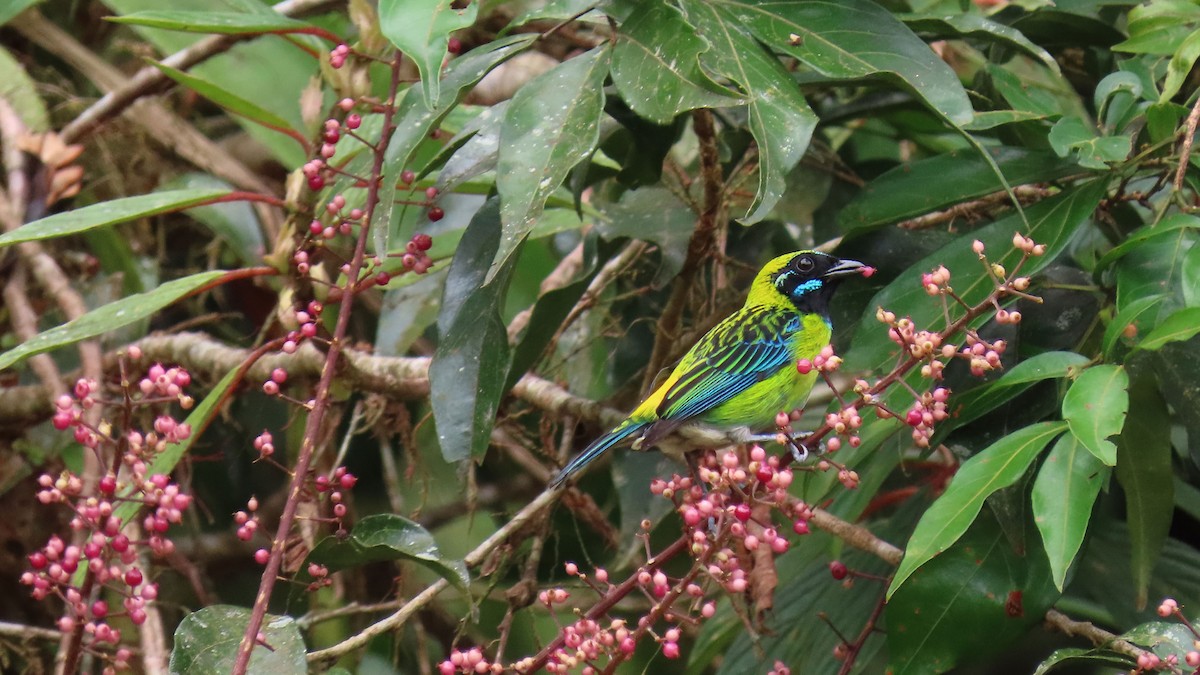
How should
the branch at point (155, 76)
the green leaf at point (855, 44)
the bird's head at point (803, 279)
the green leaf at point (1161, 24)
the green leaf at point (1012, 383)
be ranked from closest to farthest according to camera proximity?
1. the green leaf at point (1012, 383)
2. the green leaf at point (855, 44)
3. the green leaf at point (1161, 24)
4. the bird's head at point (803, 279)
5. the branch at point (155, 76)

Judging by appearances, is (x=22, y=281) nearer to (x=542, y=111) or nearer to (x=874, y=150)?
(x=542, y=111)

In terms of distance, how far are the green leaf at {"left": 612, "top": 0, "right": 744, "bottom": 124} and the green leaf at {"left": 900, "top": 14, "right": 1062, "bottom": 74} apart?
2.10 ft

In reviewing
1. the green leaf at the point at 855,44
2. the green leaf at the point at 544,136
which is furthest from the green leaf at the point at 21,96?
the green leaf at the point at 855,44

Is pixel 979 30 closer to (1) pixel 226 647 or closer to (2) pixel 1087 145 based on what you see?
(2) pixel 1087 145

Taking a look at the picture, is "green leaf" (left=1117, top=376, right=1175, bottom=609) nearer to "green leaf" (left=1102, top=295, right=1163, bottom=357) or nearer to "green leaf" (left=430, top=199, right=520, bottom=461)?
"green leaf" (left=1102, top=295, right=1163, bottom=357)

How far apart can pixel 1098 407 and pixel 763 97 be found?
2.41 feet

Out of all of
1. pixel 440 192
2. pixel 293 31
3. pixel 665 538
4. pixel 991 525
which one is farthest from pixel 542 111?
pixel 665 538

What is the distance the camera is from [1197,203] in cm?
251

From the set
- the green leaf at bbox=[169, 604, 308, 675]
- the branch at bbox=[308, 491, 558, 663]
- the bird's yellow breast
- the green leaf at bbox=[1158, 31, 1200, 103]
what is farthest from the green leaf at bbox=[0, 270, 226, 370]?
the green leaf at bbox=[1158, 31, 1200, 103]

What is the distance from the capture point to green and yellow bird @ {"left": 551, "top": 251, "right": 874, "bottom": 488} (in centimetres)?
261

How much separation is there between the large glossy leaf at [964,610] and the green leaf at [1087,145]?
714 millimetres

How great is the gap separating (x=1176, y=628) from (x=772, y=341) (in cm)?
101

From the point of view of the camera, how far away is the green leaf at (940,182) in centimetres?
252

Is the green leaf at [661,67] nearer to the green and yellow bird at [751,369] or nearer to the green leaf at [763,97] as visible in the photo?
the green leaf at [763,97]
